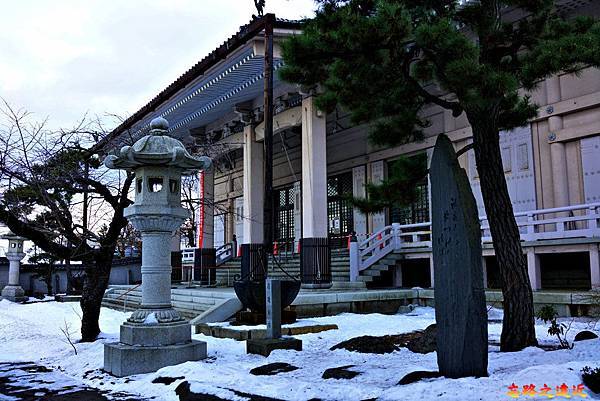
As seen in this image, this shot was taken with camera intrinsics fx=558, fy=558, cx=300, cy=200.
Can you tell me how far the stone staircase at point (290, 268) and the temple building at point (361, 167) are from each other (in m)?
0.07

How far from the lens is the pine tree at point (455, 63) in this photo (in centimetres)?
647

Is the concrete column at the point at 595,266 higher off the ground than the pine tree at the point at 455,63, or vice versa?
the pine tree at the point at 455,63

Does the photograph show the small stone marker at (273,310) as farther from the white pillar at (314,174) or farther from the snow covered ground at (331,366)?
the white pillar at (314,174)

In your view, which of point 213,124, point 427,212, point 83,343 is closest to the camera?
point 83,343

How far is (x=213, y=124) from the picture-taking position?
23.4 metres

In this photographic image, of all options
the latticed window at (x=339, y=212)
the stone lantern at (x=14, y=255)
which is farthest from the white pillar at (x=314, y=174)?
the stone lantern at (x=14, y=255)

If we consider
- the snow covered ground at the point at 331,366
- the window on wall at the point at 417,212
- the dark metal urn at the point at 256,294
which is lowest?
the snow covered ground at the point at 331,366

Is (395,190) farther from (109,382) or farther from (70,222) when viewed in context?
(70,222)

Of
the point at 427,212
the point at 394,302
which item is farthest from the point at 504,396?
the point at 427,212

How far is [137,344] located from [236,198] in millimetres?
19039

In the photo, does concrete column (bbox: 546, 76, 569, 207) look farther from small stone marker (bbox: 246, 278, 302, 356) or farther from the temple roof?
small stone marker (bbox: 246, 278, 302, 356)

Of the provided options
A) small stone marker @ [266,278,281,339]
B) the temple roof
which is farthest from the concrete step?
small stone marker @ [266,278,281,339]

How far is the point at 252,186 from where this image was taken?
2020cm

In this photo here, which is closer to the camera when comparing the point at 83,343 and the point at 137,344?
the point at 137,344
